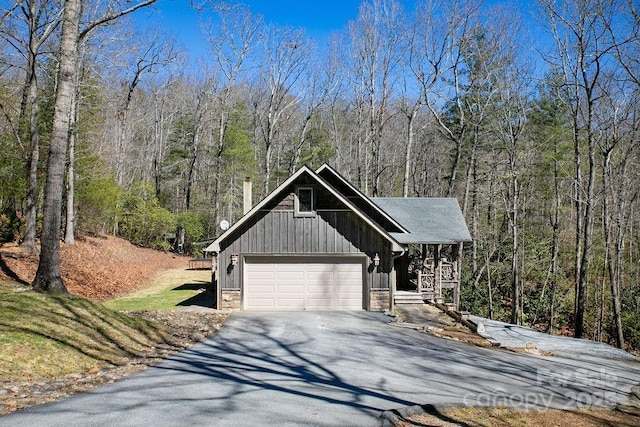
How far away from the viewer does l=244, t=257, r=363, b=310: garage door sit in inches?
658

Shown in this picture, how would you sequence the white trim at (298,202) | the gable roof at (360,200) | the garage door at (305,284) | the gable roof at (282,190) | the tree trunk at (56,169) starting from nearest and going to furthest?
the tree trunk at (56,169), the gable roof at (282,190), the white trim at (298,202), the garage door at (305,284), the gable roof at (360,200)

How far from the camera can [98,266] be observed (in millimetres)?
21062

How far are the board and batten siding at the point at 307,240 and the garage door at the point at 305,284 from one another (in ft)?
1.50

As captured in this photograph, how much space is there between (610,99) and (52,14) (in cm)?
2337

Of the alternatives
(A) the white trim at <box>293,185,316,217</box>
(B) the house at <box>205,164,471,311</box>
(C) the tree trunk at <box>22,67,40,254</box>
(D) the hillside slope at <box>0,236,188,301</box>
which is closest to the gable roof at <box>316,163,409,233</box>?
(B) the house at <box>205,164,471,311</box>

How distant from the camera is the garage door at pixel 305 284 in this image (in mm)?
16703

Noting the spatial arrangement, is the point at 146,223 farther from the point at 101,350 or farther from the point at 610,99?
the point at 610,99

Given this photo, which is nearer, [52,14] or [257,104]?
[52,14]

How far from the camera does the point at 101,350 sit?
936 cm

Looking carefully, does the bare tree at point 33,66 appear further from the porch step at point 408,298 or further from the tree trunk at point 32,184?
the porch step at point 408,298

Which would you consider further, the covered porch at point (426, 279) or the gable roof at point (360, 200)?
the covered porch at point (426, 279)

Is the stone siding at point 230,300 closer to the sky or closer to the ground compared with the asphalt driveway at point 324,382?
closer to the sky

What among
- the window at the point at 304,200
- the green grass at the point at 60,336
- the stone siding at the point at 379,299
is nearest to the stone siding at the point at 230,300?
the window at the point at 304,200

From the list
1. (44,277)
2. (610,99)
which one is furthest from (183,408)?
(610,99)
